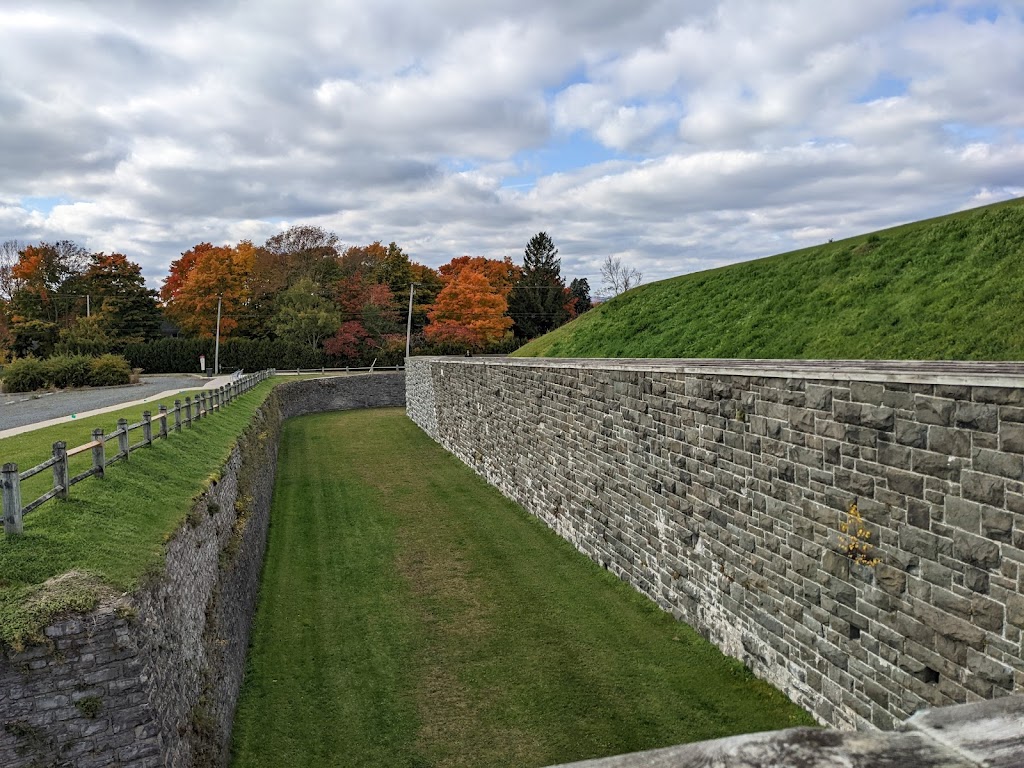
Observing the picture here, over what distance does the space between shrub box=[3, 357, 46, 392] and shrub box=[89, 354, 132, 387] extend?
2343 millimetres

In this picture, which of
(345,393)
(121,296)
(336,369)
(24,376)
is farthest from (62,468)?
(121,296)

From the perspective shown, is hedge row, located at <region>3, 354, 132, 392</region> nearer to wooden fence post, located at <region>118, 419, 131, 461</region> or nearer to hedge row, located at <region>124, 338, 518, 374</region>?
hedge row, located at <region>124, 338, 518, 374</region>

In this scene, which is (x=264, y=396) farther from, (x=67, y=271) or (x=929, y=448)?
(x=67, y=271)

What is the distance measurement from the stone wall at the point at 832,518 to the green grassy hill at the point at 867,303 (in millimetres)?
5392

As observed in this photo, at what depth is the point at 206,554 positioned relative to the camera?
30.5 feet

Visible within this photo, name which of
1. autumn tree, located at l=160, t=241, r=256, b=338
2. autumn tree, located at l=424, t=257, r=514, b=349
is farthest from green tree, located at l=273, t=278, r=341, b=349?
autumn tree, located at l=424, t=257, r=514, b=349

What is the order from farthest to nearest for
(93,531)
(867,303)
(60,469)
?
(867,303)
(60,469)
(93,531)

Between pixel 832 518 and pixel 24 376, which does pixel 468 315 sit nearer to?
pixel 24 376

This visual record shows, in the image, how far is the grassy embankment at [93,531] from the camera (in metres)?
5.96

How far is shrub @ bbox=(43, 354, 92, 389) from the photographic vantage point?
38.8 metres

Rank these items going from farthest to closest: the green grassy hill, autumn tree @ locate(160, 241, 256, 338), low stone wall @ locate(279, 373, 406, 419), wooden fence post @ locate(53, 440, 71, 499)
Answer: autumn tree @ locate(160, 241, 256, 338)
low stone wall @ locate(279, 373, 406, 419)
the green grassy hill
wooden fence post @ locate(53, 440, 71, 499)

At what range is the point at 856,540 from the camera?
6961 mm

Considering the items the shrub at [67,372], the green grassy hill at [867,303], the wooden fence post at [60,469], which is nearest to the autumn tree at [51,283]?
the shrub at [67,372]

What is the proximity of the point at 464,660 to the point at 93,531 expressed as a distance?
194 inches
